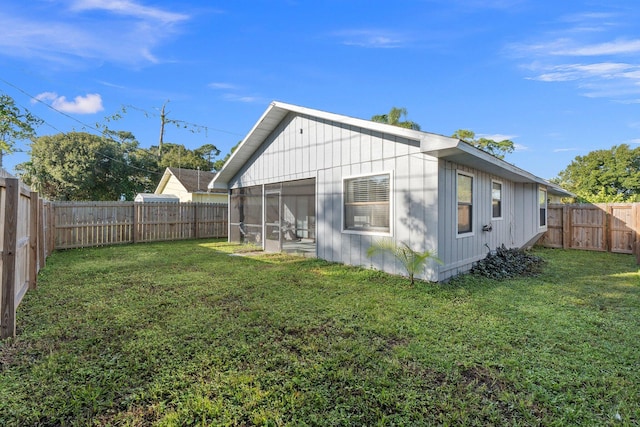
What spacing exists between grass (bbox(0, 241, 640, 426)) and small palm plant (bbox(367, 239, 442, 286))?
0.33 meters

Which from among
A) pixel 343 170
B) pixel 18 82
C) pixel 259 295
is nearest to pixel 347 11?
pixel 343 170

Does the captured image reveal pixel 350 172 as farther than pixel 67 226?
No

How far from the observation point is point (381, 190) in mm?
6582

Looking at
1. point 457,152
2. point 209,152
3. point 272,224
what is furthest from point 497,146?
point 209,152

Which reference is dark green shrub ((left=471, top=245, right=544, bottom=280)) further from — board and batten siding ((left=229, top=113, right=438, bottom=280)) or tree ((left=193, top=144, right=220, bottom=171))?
tree ((left=193, top=144, right=220, bottom=171))

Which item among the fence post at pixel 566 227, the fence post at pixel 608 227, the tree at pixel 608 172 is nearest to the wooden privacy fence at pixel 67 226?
the fence post at pixel 566 227

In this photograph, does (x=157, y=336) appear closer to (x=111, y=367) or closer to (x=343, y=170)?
(x=111, y=367)

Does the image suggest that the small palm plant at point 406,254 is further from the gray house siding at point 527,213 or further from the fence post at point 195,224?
the fence post at point 195,224

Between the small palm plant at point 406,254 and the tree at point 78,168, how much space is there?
24340 millimetres

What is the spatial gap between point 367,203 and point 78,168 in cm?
2397

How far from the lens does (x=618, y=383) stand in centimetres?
248

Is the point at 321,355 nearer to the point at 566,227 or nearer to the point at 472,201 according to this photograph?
the point at 472,201

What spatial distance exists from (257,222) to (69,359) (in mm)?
8040

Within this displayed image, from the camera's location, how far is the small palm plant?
5580mm
